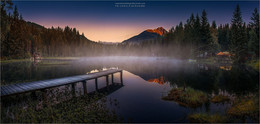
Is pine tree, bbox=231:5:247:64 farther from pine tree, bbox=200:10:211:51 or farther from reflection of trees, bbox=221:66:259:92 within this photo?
reflection of trees, bbox=221:66:259:92

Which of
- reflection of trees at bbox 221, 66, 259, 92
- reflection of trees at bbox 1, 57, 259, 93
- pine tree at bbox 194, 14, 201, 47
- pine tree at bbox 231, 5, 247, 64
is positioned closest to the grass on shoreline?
reflection of trees at bbox 1, 57, 259, 93

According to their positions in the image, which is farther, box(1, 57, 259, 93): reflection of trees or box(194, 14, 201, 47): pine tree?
box(194, 14, 201, 47): pine tree

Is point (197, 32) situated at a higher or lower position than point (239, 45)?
higher

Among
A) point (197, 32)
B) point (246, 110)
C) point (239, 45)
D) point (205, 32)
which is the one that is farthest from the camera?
point (197, 32)

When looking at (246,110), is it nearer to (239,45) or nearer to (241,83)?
(241,83)

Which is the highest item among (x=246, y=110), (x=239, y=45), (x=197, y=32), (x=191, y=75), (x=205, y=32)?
(x=197, y=32)

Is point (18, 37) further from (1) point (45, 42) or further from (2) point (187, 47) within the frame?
(2) point (187, 47)

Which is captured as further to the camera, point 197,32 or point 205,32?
point 197,32

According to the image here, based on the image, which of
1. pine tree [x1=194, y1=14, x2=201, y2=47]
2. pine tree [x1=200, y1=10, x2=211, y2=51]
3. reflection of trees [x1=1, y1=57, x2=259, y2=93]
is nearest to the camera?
reflection of trees [x1=1, y1=57, x2=259, y2=93]

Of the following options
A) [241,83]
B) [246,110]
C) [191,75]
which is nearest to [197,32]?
[191,75]

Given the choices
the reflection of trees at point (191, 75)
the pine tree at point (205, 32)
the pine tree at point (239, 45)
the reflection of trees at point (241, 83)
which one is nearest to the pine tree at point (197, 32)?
the pine tree at point (205, 32)

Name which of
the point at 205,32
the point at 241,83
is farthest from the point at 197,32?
the point at 241,83

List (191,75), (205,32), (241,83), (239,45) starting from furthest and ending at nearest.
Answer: (205,32)
(239,45)
(191,75)
(241,83)

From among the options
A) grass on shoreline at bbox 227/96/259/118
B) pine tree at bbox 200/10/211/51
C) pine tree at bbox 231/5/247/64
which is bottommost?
grass on shoreline at bbox 227/96/259/118
